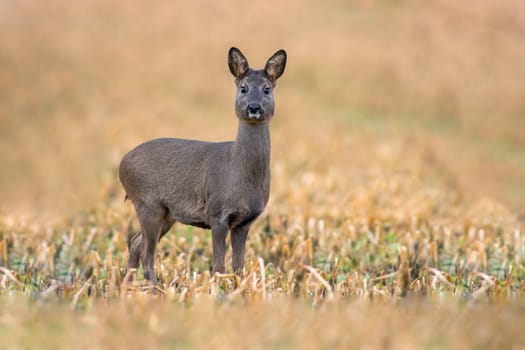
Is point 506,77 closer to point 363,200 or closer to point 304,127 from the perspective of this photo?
point 304,127

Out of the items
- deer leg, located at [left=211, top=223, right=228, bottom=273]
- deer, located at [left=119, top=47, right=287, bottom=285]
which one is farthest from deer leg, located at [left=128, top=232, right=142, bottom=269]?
deer leg, located at [left=211, top=223, right=228, bottom=273]

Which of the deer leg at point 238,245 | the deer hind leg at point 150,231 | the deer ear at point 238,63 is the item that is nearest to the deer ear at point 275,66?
the deer ear at point 238,63

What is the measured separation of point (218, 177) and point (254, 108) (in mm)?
830

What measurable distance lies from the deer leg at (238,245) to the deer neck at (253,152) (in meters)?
0.51

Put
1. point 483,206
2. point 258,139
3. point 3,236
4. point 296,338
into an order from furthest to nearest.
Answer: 1. point 483,206
2. point 3,236
3. point 258,139
4. point 296,338

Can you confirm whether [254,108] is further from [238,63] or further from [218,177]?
[218,177]

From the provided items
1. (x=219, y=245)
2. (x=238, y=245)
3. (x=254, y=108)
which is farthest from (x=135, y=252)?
(x=254, y=108)

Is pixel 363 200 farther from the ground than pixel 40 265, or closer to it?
farther from the ground

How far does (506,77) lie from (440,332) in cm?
2102

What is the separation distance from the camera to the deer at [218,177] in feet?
30.0

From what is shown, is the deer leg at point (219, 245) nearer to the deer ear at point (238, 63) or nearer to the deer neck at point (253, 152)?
the deer neck at point (253, 152)

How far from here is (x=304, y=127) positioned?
22.9 metres

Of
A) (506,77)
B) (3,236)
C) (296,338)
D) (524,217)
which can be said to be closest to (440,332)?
(296,338)

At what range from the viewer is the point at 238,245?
946cm
